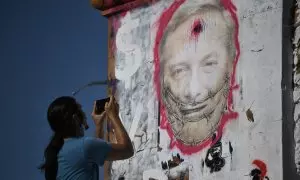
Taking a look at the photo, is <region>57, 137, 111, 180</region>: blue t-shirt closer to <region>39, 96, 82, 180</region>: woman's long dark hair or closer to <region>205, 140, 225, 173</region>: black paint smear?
<region>39, 96, 82, 180</region>: woman's long dark hair

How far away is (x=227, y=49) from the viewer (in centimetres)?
235

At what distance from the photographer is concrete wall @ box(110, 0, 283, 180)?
217cm

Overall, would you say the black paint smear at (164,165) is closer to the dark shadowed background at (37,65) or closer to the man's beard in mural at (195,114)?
the man's beard in mural at (195,114)

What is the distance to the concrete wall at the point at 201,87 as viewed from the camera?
2.17 meters

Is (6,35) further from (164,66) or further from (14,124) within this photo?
(164,66)

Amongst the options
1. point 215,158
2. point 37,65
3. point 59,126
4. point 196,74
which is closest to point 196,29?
point 196,74

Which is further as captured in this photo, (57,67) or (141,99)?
(57,67)

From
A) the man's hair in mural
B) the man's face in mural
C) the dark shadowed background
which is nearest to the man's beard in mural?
the man's face in mural

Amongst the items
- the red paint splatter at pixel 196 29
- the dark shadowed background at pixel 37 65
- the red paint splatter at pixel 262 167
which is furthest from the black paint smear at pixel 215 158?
the dark shadowed background at pixel 37 65

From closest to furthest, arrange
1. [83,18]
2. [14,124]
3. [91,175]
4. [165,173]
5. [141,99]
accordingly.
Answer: [91,175] → [165,173] → [141,99] → [83,18] → [14,124]

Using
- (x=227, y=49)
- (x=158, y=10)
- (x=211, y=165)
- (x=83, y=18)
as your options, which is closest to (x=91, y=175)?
(x=211, y=165)

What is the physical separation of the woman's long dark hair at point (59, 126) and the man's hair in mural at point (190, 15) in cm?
82

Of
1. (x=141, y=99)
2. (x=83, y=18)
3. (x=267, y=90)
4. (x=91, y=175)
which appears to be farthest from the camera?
(x=83, y=18)

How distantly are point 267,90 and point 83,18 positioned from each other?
134cm
